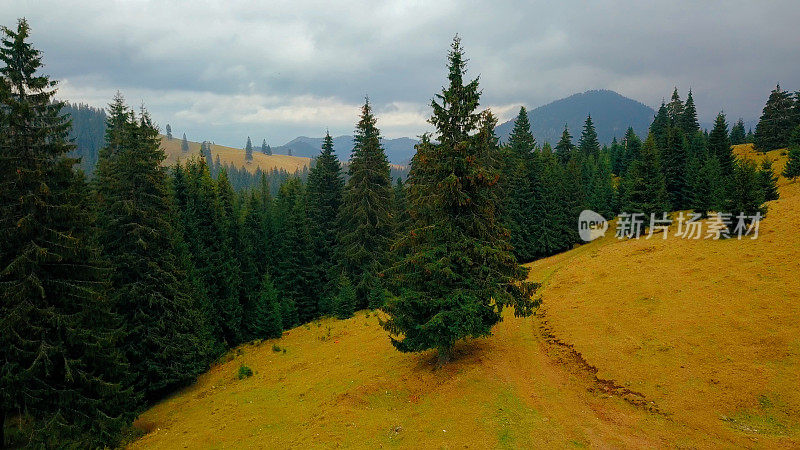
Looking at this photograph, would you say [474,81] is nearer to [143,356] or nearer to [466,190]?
[466,190]

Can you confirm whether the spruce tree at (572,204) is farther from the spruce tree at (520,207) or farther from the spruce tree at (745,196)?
the spruce tree at (745,196)

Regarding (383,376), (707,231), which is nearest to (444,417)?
(383,376)

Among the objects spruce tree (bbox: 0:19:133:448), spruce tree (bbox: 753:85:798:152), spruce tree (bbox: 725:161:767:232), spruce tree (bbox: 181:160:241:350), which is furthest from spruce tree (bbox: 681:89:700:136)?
spruce tree (bbox: 0:19:133:448)

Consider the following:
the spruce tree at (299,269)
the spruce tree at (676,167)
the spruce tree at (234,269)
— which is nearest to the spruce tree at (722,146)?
the spruce tree at (676,167)

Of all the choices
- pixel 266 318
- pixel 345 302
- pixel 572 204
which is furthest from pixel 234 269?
pixel 572 204

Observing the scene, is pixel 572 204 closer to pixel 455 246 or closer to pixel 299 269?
pixel 299 269
